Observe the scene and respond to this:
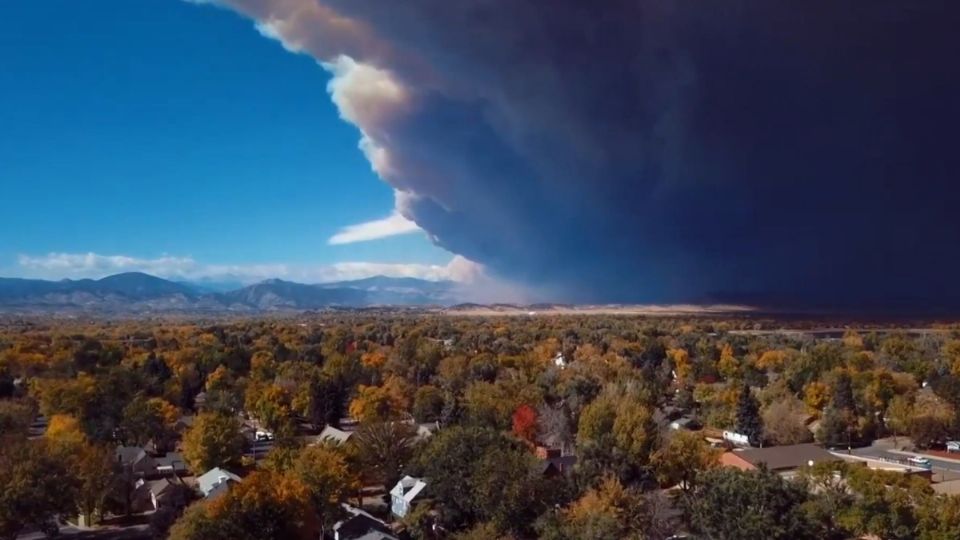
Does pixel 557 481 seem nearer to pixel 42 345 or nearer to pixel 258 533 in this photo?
pixel 258 533

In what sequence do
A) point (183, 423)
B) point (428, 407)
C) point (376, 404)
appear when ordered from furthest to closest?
point (428, 407) < point (183, 423) < point (376, 404)

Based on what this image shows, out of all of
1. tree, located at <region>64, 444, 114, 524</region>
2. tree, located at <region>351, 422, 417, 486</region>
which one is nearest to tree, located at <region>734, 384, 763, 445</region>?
tree, located at <region>351, 422, 417, 486</region>

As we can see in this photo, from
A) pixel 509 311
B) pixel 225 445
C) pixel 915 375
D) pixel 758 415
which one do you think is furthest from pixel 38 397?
pixel 509 311

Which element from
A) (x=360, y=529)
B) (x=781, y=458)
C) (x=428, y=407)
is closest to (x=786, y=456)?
(x=781, y=458)

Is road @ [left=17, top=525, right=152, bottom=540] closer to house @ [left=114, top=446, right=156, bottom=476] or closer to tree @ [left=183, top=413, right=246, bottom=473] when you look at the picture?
tree @ [left=183, top=413, right=246, bottom=473]

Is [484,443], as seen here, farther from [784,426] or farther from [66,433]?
[784,426]
